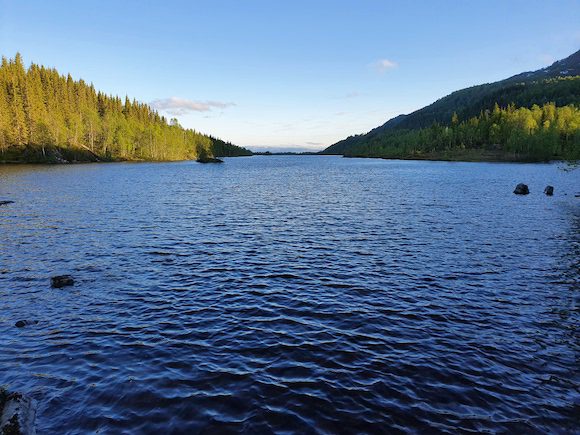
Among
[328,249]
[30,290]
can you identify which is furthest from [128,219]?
[328,249]

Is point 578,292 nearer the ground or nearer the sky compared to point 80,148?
nearer the ground

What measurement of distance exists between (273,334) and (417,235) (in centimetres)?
2591

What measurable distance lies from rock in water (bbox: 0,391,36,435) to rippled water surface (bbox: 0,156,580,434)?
1.26 ft

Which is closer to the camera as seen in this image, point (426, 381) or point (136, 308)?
point (426, 381)

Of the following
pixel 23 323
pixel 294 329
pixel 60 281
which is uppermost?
pixel 60 281

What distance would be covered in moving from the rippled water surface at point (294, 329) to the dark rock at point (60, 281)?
1.50ft

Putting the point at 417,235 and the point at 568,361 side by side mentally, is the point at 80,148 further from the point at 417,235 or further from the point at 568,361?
the point at 568,361

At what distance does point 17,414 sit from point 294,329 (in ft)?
37.0

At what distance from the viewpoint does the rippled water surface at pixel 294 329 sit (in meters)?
12.4

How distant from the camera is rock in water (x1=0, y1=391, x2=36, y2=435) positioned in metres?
10.9

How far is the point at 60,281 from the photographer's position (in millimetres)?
23984

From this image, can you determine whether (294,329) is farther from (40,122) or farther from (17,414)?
(40,122)

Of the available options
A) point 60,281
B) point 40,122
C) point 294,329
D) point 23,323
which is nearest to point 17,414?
point 23,323

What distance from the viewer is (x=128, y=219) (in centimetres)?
4766
